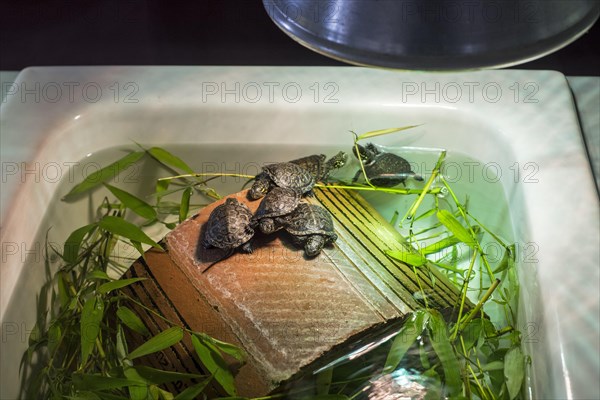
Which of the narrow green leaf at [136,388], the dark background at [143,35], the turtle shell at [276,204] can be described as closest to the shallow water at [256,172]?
the turtle shell at [276,204]

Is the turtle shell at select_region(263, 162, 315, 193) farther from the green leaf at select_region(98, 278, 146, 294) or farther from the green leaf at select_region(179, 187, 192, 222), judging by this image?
the green leaf at select_region(98, 278, 146, 294)

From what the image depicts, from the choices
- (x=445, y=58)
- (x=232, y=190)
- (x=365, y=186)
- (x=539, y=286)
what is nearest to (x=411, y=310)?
(x=539, y=286)

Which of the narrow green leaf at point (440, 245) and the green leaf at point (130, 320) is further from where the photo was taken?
the narrow green leaf at point (440, 245)

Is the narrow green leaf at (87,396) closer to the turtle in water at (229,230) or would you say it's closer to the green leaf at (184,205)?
the turtle in water at (229,230)

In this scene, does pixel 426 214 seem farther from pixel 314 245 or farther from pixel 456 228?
pixel 314 245

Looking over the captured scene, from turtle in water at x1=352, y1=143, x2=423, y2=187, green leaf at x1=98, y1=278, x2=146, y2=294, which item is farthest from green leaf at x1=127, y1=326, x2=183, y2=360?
turtle in water at x1=352, y1=143, x2=423, y2=187

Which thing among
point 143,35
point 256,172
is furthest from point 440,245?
point 143,35

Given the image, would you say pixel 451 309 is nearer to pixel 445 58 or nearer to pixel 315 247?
pixel 315 247
